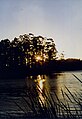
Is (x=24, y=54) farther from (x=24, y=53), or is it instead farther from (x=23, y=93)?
(x=23, y=93)

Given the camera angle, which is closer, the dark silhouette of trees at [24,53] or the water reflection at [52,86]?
the water reflection at [52,86]

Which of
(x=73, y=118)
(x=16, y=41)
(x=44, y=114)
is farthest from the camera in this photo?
(x=16, y=41)

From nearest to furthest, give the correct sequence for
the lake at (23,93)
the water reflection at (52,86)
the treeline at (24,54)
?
the water reflection at (52,86), the lake at (23,93), the treeline at (24,54)

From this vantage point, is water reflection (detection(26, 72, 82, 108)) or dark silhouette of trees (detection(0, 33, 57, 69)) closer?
water reflection (detection(26, 72, 82, 108))

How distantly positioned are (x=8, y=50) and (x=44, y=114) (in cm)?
11225

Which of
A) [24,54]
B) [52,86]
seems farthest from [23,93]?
[24,54]

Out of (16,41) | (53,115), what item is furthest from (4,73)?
(53,115)

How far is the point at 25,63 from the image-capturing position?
123312 millimetres

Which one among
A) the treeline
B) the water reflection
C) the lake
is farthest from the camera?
Result: the treeline

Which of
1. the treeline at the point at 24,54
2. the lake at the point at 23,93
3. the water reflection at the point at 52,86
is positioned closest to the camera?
the water reflection at the point at 52,86

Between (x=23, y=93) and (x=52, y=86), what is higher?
(x=23, y=93)

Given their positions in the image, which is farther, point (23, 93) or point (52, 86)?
point (52, 86)

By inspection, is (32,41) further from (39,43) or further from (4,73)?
(4,73)

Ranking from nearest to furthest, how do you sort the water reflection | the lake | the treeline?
the water reflection, the lake, the treeline
